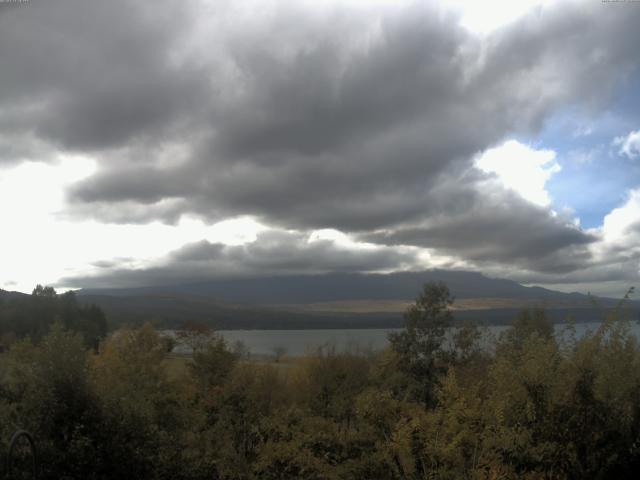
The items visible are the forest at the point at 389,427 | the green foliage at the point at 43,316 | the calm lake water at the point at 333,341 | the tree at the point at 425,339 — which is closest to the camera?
the forest at the point at 389,427

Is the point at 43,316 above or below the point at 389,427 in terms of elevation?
above

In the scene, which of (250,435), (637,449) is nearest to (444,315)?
(250,435)

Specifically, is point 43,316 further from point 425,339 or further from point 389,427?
point 389,427

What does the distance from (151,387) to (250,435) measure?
3446mm

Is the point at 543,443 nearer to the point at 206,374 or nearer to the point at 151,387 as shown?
the point at 151,387

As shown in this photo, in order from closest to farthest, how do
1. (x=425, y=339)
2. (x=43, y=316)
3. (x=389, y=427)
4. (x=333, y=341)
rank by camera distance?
(x=389, y=427) < (x=425, y=339) < (x=333, y=341) < (x=43, y=316)

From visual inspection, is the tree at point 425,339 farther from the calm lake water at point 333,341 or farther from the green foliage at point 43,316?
the green foliage at point 43,316

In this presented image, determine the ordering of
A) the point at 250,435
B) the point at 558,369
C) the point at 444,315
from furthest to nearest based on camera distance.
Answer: the point at 444,315, the point at 250,435, the point at 558,369

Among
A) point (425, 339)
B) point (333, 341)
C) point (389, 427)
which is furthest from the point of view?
point (333, 341)

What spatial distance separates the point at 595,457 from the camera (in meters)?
9.91

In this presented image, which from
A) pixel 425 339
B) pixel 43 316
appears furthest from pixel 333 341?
pixel 43 316

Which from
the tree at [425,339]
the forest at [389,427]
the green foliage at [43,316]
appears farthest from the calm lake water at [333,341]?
the green foliage at [43,316]

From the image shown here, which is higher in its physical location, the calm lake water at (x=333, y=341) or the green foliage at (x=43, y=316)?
the green foliage at (x=43, y=316)

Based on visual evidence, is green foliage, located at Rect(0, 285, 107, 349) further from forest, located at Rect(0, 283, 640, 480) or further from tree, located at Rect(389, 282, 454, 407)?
forest, located at Rect(0, 283, 640, 480)
